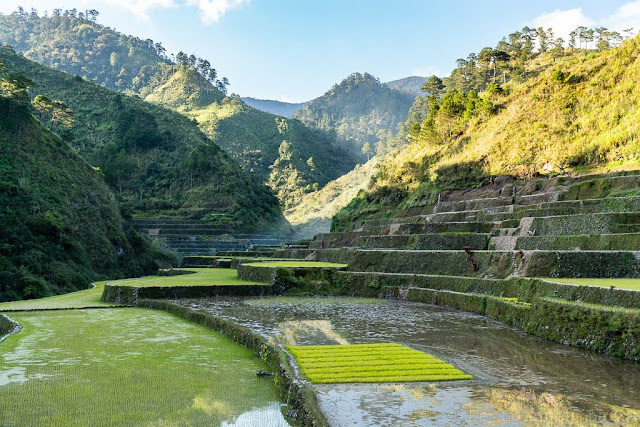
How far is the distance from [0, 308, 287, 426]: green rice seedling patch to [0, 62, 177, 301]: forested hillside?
17075 mm

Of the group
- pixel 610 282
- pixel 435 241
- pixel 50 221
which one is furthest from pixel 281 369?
pixel 50 221

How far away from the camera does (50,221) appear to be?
94.7 ft

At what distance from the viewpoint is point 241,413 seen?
5875 millimetres

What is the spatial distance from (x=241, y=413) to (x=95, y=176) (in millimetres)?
36179

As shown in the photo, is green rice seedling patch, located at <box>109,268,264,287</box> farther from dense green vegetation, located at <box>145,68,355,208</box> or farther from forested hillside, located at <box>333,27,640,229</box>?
dense green vegetation, located at <box>145,68,355,208</box>

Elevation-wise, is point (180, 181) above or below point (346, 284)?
above

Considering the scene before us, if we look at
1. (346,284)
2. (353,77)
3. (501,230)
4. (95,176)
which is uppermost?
(353,77)

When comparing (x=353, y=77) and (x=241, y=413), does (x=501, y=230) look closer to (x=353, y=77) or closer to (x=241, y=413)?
(x=241, y=413)

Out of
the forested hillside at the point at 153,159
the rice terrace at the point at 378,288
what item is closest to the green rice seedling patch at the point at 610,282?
the rice terrace at the point at 378,288

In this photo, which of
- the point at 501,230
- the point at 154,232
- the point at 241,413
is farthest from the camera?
the point at 154,232

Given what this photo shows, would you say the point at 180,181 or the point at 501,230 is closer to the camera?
the point at 501,230

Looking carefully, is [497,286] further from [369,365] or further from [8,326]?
[8,326]

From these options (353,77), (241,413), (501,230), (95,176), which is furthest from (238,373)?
(353,77)

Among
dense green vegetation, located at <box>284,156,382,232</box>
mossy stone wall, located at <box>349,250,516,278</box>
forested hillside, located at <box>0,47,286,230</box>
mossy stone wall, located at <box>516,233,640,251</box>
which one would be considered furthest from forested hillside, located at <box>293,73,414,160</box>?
mossy stone wall, located at <box>516,233,640,251</box>
